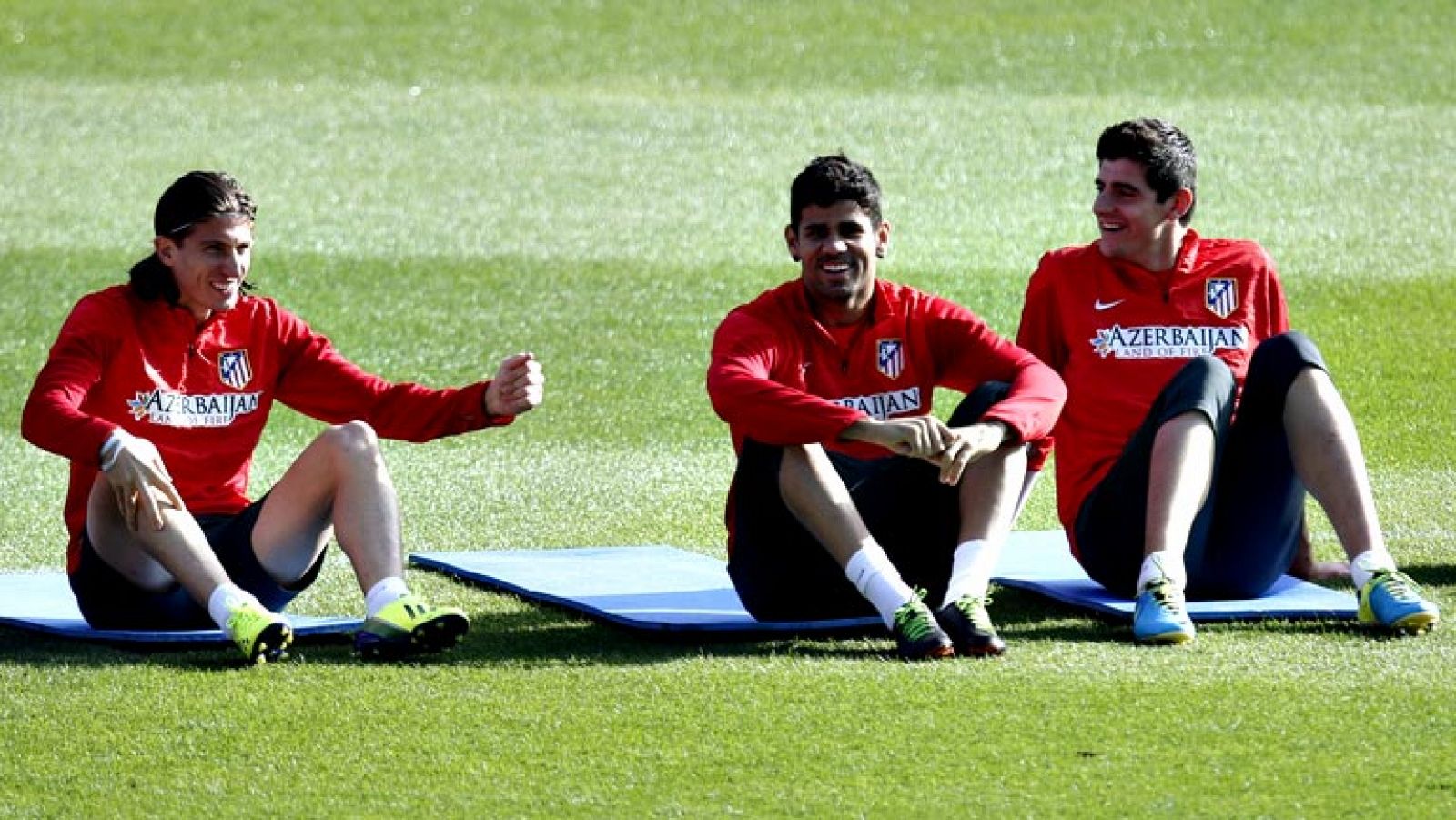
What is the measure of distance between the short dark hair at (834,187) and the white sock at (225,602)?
6.24ft

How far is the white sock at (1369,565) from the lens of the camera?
7.35 meters

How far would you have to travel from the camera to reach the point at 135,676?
691cm

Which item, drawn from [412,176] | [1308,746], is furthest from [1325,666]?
[412,176]

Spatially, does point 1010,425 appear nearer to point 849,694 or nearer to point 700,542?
point 849,694

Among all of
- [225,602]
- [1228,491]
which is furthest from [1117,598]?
[225,602]

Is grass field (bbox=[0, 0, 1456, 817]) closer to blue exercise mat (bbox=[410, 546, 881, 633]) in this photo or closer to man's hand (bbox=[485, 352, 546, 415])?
blue exercise mat (bbox=[410, 546, 881, 633])

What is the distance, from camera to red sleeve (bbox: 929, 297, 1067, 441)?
7316 mm

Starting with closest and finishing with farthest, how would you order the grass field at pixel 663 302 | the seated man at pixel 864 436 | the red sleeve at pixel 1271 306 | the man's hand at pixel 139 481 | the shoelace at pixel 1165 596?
the grass field at pixel 663 302
the man's hand at pixel 139 481
the seated man at pixel 864 436
the shoelace at pixel 1165 596
the red sleeve at pixel 1271 306

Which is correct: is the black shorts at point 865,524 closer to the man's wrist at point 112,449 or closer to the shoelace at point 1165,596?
the shoelace at point 1165,596

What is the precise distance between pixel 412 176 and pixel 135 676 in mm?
13538

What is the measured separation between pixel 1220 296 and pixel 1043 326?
0.56 metres

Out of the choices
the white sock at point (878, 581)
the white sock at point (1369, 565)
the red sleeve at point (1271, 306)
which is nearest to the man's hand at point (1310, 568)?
the red sleeve at point (1271, 306)

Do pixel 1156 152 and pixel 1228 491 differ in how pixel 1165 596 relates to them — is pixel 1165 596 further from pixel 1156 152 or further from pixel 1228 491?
pixel 1156 152

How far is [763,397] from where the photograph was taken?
23.3 feet
